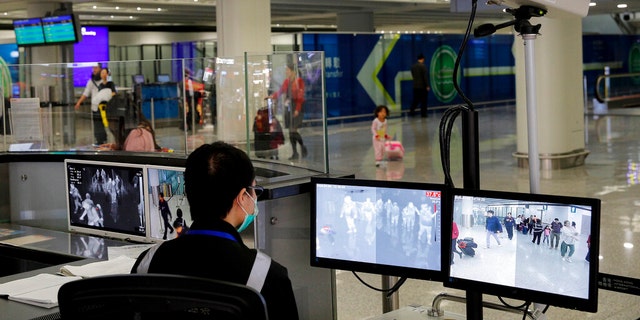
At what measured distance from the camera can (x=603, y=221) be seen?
848 centimetres

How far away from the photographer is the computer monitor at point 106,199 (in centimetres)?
455

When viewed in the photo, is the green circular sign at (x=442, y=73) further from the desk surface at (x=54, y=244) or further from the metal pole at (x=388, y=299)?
the metal pole at (x=388, y=299)

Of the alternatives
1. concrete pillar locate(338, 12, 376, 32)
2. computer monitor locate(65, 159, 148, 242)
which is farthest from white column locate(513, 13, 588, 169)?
concrete pillar locate(338, 12, 376, 32)

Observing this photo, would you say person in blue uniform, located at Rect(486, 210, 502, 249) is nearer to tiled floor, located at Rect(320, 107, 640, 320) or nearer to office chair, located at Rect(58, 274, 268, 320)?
office chair, located at Rect(58, 274, 268, 320)

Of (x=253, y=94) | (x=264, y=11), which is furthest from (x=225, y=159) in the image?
(x=264, y=11)

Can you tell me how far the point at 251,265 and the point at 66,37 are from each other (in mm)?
15420

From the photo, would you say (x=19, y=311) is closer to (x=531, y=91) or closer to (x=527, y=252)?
(x=527, y=252)

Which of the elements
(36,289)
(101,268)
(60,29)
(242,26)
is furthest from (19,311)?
(60,29)

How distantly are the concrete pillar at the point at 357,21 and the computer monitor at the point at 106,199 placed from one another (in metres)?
20.4

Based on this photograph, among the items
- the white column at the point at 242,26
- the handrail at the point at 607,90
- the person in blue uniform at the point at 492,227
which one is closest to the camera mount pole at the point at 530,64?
the person in blue uniform at the point at 492,227

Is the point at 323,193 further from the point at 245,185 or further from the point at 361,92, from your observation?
the point at 361,92

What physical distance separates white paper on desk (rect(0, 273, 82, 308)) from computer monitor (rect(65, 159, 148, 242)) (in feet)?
2.93

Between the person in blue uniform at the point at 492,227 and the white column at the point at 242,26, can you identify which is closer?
the person in blue uniform at the point at 492,227

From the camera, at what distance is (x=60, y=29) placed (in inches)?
659
